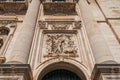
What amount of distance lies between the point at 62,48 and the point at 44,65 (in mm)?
1905

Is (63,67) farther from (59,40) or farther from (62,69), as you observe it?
(59,40)

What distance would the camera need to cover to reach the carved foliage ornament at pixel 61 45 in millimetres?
12781

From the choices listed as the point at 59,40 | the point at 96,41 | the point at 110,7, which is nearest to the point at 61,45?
the point at 59,40

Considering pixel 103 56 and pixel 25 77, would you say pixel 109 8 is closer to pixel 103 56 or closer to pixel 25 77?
pixel 103 56

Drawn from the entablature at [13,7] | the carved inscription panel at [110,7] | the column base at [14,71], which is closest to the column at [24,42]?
the column base at [14,71]

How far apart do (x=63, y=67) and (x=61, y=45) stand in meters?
1.87

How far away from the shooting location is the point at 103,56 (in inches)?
387

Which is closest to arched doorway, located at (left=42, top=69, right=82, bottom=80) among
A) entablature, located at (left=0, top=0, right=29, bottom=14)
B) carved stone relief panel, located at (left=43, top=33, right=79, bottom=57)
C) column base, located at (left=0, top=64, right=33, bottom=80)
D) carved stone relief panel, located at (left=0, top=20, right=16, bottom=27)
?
carved stone relief panel, located at (left=43, top=33, right=79, bottom=57)

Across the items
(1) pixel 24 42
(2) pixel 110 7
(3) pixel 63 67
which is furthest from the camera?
(2) pixel 110 7

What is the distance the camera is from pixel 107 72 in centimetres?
875

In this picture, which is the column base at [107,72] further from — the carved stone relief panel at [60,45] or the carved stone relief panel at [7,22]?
the carved stone relief panel at [7,22]

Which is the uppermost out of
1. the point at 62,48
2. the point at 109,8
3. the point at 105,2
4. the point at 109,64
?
the point at 105,2

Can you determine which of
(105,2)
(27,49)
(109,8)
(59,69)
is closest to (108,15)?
(109,8)

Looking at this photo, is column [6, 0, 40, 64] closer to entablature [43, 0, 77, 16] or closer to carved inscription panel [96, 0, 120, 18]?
entablature [43, 0, 77, 16]
